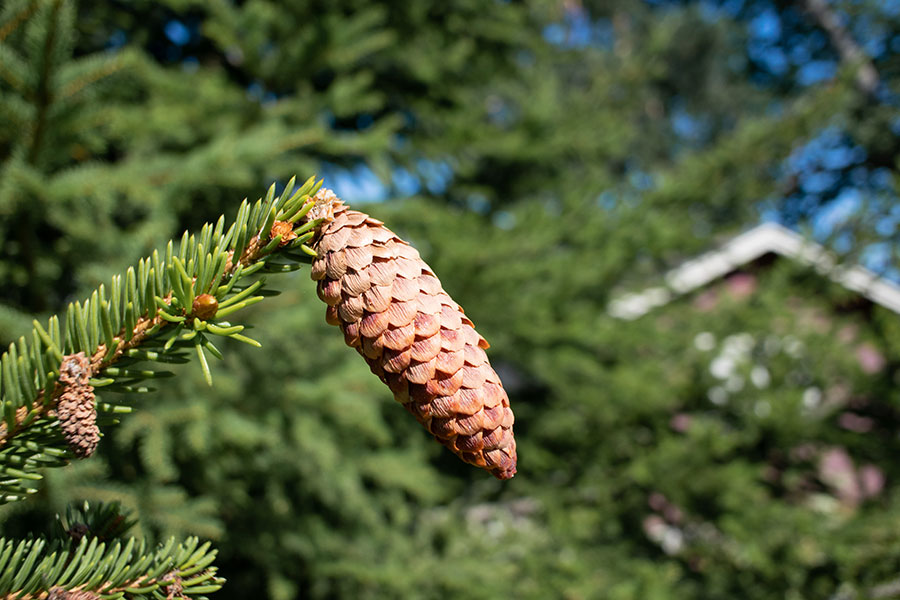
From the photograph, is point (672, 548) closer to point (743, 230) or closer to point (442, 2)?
point (743, 230)

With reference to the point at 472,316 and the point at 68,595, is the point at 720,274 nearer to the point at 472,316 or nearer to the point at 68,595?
the point at 472,316

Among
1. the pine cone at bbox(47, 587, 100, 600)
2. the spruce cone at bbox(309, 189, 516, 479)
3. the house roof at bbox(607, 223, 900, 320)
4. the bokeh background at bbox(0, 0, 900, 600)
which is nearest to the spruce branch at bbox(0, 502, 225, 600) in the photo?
the pine cone at bbox(47, 587, 100, 600)

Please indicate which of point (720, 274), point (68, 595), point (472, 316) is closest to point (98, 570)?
point (68, 595)

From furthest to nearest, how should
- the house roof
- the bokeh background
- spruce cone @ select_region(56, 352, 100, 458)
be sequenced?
1. the house roof
2. the bokeh background
3. spruce cone @ select_region(56, 352, 100, 458)

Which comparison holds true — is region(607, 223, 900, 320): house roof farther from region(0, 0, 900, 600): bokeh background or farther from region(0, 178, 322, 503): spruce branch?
region(0, 178, 322, 503): spruce branch

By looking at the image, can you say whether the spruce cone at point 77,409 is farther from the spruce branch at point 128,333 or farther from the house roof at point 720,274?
the house roof at point 720,274

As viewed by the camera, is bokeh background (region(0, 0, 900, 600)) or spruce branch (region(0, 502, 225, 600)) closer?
spruce branch (region(0, 502, 225, 600))

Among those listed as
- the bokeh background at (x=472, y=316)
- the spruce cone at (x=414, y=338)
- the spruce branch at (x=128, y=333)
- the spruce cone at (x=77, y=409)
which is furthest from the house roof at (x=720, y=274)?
the spruce cone at (x=77, y=409)
